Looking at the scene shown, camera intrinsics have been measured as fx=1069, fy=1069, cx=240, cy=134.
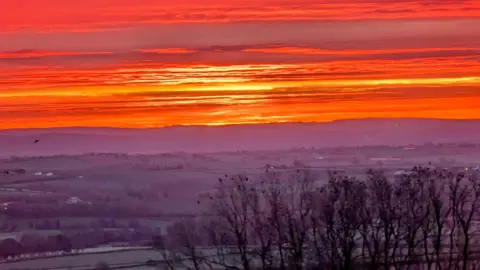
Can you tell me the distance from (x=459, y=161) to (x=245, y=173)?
8.06 m

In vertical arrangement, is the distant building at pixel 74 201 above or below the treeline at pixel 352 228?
above

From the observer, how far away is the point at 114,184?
1828 inches

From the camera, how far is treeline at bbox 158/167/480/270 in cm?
2758

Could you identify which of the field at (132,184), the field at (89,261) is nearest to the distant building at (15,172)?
the field at (132,184)

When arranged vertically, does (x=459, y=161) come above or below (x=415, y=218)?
above

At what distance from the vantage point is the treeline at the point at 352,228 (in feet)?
90.5

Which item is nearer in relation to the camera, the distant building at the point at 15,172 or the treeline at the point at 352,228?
the treeline at the point at 352,228

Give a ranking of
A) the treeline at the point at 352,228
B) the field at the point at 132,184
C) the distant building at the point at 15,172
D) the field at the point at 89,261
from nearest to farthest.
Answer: the treeline at the point at 352,228, the field at the point at 89,261, the field at the point at 132,184, the distant building at the point at 15,172

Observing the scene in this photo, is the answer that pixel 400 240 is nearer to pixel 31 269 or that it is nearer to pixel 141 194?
pixel 31 269

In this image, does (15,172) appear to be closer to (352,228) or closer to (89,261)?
(89,261)

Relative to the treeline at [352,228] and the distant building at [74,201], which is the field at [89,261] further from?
the distant building at [74,201]

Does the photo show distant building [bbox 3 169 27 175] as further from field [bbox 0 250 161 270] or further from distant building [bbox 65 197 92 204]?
field [bbox 0 250 161 270]

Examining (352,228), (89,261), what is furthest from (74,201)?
(352,228)

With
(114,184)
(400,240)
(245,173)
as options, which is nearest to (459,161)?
(245,173)
